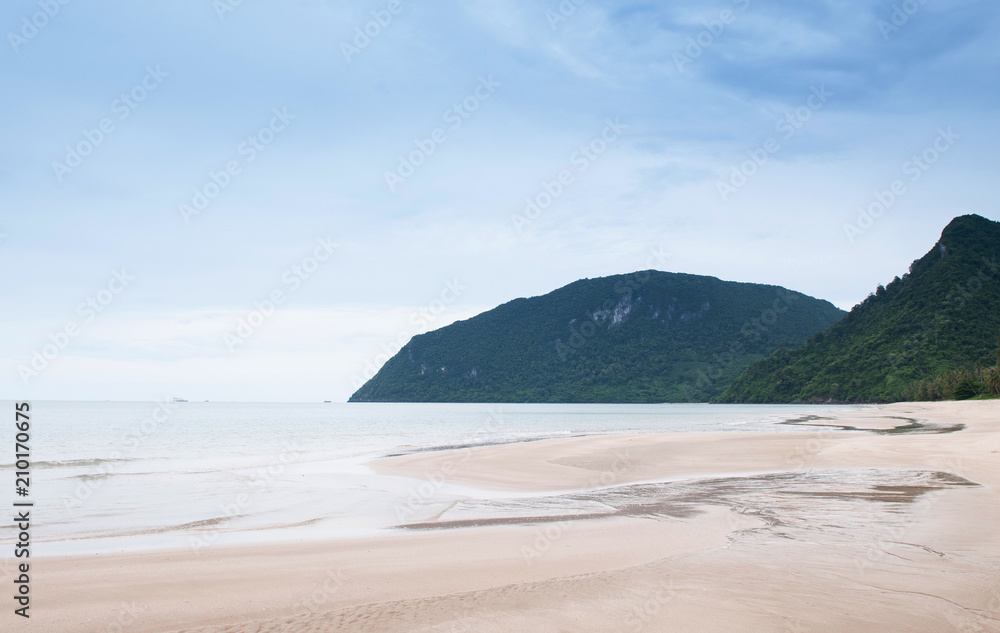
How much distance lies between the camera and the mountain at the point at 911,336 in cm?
9194

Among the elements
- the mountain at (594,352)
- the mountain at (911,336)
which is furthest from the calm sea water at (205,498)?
the mountain at (594,352)

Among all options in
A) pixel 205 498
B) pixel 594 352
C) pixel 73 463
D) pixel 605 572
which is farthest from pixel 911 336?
pixel 73 463

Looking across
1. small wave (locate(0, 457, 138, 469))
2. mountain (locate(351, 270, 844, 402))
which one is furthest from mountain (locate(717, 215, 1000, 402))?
small wave (locate(0, 457, 138, 469))

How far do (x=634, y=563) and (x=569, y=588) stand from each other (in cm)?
155

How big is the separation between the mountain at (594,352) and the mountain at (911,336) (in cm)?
4358

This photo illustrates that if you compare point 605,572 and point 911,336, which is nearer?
point 605,572

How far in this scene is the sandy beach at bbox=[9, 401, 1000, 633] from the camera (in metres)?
6.18

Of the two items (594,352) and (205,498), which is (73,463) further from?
(594,352)

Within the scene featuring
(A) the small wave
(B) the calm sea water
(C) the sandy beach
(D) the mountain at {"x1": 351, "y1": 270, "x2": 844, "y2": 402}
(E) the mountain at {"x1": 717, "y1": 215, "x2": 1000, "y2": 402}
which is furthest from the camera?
(D) the mountain at {"x1": 351, "y1": 270, "x2": 844, "y2": 402}

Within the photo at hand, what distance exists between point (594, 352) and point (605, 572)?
187 meters

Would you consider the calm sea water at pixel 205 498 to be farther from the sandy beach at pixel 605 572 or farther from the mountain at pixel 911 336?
the mountain at pixel 911 336

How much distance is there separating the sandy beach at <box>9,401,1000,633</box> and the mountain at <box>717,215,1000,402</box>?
85059 mm

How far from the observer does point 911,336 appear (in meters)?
99.4

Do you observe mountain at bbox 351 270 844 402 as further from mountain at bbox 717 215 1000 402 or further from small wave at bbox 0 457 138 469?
small wave at bbox 0 457 138 469
